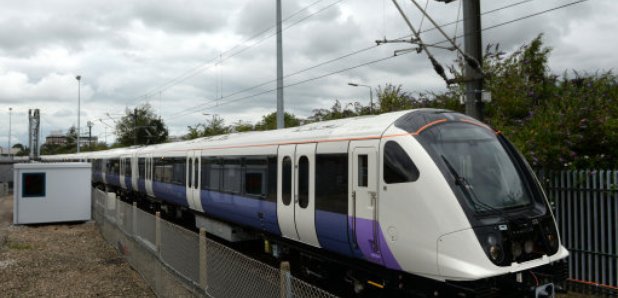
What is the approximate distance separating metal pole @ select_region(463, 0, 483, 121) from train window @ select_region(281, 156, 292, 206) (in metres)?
3.31

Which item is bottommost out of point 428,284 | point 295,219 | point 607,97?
point 428,284

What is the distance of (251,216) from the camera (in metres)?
10.0

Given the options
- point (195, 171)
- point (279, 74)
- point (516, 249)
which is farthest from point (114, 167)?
point (516, 249)

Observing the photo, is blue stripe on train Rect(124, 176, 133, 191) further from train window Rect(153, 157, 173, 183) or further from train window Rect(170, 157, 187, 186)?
train window Rect(170, 157, 187, 186)

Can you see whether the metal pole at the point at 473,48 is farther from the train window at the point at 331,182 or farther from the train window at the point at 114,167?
the train window at the point at 114,167

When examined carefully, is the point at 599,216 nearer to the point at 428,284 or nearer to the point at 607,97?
the point at 607,97

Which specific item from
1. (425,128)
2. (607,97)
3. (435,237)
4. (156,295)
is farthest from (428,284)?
(607,97)

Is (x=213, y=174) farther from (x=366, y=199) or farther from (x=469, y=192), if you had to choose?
(x=469, y=192)

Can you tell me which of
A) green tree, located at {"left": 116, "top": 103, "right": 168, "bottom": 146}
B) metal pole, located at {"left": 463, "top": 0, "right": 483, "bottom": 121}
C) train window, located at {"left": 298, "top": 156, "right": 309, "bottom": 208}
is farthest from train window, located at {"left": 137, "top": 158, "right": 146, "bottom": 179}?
green tree, located at {"left": 116, "top": 103, "right": 168, "bottom": 146}

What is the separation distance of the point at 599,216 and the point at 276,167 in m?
5.22

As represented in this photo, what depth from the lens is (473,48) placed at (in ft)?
29.9

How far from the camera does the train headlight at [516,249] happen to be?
19.1 ft

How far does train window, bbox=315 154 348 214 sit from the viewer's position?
7.13 meters

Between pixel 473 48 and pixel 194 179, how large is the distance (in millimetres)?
7960
